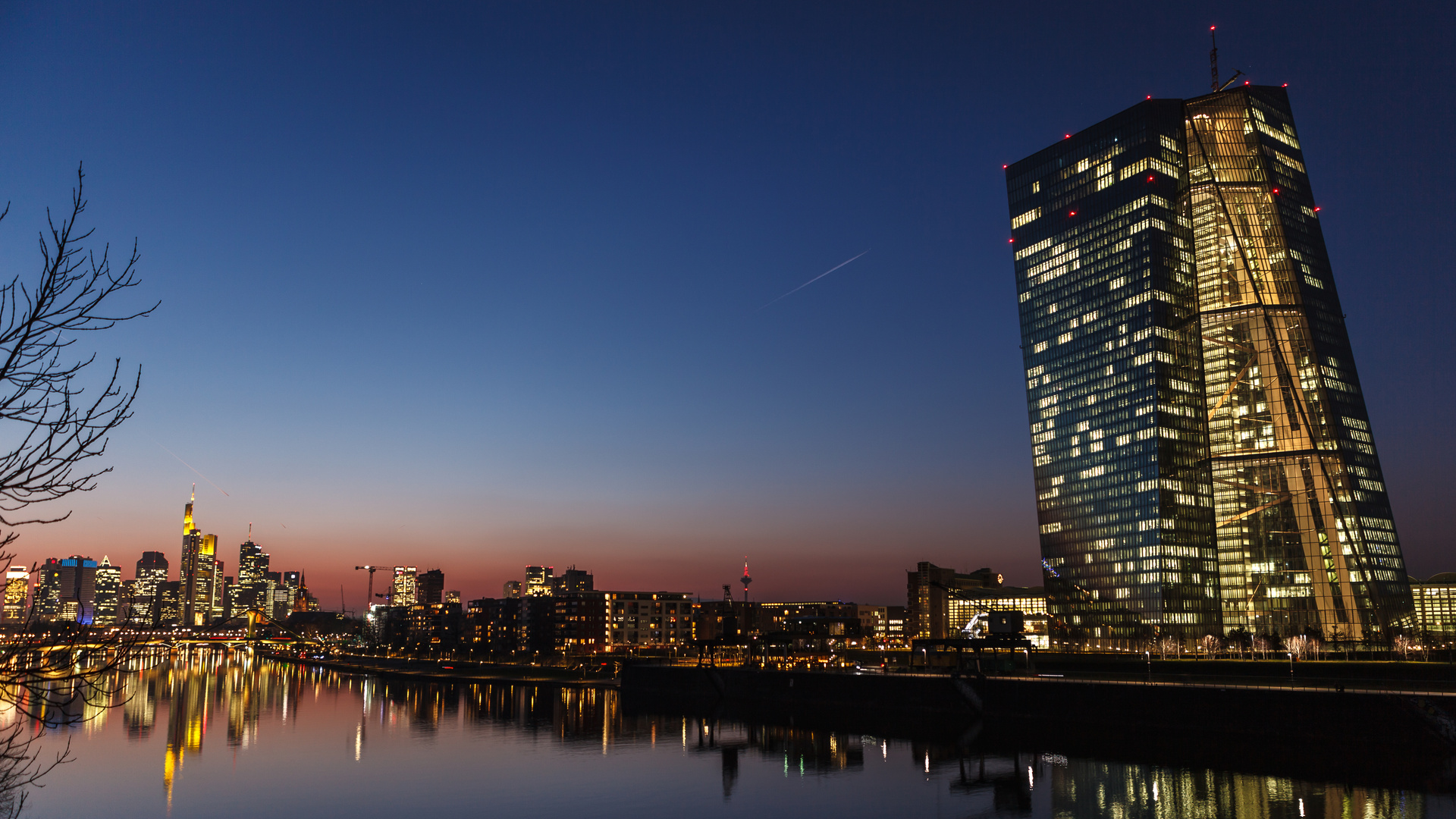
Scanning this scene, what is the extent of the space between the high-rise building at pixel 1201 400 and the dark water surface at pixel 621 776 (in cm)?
8933

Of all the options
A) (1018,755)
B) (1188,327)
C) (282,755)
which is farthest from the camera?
(1188,327)

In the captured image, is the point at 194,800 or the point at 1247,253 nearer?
the point at 194,800

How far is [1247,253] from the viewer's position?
170000 millimetres

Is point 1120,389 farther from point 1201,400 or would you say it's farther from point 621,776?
point 621,776

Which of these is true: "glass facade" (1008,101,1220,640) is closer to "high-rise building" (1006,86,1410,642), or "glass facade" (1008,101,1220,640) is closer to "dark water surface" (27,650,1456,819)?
"high-rise building" (1006,86,1410,642)

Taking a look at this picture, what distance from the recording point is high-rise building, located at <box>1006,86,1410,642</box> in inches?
6201

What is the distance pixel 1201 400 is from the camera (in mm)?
172125

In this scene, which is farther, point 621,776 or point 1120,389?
point 1120,389

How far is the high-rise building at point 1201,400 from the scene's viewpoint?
517ft

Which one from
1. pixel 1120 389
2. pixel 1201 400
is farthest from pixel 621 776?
pixel 1201 400

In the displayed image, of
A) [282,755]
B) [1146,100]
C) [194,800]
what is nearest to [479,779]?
[194,800]

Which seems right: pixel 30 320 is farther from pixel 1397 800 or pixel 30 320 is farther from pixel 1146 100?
pixel 1146 100

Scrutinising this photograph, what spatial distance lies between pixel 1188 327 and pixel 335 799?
525ft

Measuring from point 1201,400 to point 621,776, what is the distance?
141m
